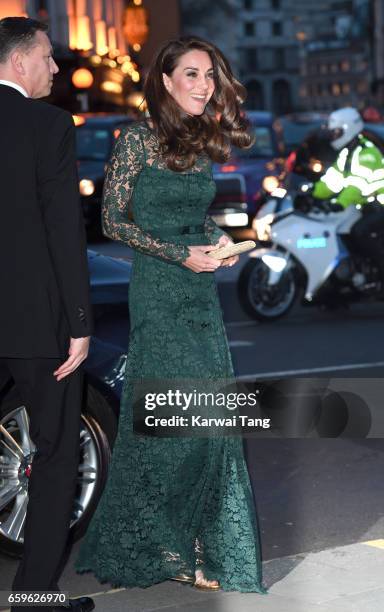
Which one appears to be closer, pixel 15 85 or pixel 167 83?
pixel 15 85

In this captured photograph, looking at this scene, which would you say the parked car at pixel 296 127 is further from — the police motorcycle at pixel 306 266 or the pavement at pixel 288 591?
the pavement at pixel 288 591

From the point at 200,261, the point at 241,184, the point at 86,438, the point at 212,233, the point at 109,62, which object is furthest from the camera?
the point at 109,62

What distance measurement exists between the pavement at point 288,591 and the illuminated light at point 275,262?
7.79 m

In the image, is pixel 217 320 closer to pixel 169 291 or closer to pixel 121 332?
pixel 169 291

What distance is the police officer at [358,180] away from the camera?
12992 millimetres

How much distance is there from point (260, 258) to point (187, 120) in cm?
824

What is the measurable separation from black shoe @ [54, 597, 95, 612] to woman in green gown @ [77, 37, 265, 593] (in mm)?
241

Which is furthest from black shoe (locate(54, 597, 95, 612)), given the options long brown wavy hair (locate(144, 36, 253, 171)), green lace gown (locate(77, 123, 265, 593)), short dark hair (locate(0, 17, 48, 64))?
short dark hair (locate(0, 17, 48, 64))

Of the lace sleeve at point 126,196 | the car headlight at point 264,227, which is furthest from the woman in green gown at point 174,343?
the car headlight at point 264,227

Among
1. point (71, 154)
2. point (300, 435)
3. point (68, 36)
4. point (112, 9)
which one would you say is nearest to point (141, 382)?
point (71, 154)

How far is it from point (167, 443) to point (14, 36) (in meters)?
1.42

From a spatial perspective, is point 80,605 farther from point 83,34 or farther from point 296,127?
point 83,34

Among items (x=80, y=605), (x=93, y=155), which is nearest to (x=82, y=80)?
(x=93, y=155)

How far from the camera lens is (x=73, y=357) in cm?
431
